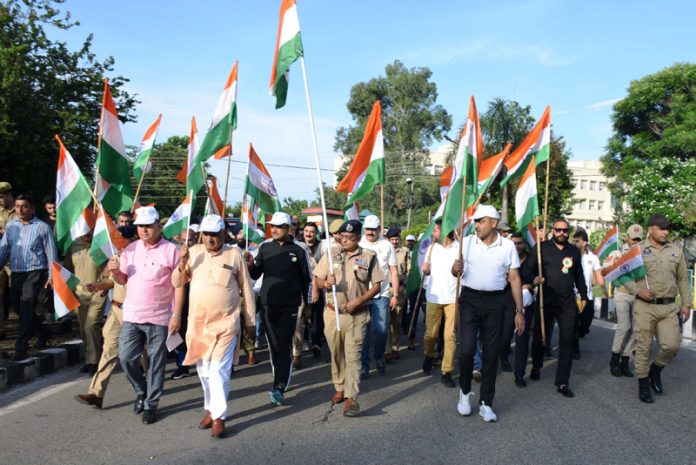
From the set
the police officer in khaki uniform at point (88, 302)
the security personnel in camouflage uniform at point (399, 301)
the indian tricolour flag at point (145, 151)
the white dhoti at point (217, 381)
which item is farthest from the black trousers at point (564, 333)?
the indian tricolour flag at point (145, 151)

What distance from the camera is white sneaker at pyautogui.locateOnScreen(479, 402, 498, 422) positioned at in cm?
562

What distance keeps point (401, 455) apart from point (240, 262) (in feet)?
7.03

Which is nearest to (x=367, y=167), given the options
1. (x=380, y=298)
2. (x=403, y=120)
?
(x=380, y=298)

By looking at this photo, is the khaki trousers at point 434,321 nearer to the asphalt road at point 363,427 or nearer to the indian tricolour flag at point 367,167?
the asphalt road at point 363,427

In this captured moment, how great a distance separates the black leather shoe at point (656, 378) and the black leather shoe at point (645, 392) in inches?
10.6

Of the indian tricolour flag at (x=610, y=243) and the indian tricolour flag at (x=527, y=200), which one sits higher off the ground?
the indian tricolour flag at (x=527, y=200)

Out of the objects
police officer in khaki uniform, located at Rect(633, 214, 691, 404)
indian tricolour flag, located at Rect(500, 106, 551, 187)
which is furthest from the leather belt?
indian tricolour flag, located at Rect(500, 106, 551, 187)

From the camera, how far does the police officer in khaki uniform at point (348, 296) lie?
6121 mm

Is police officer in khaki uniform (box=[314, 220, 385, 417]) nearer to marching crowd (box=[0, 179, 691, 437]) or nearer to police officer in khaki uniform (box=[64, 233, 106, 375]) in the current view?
marching crowd (box=[0, 179, 691, 437])

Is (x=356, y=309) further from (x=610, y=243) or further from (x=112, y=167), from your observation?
→ (x=610, y=243)

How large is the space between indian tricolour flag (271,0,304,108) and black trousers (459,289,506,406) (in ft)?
9.03

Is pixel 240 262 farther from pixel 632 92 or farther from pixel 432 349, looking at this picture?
pixel 632 92

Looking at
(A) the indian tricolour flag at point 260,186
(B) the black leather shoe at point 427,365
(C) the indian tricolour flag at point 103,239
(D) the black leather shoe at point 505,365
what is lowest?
(D) the black leather shoe at point 505,365

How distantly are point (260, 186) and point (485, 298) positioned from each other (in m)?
3.63
